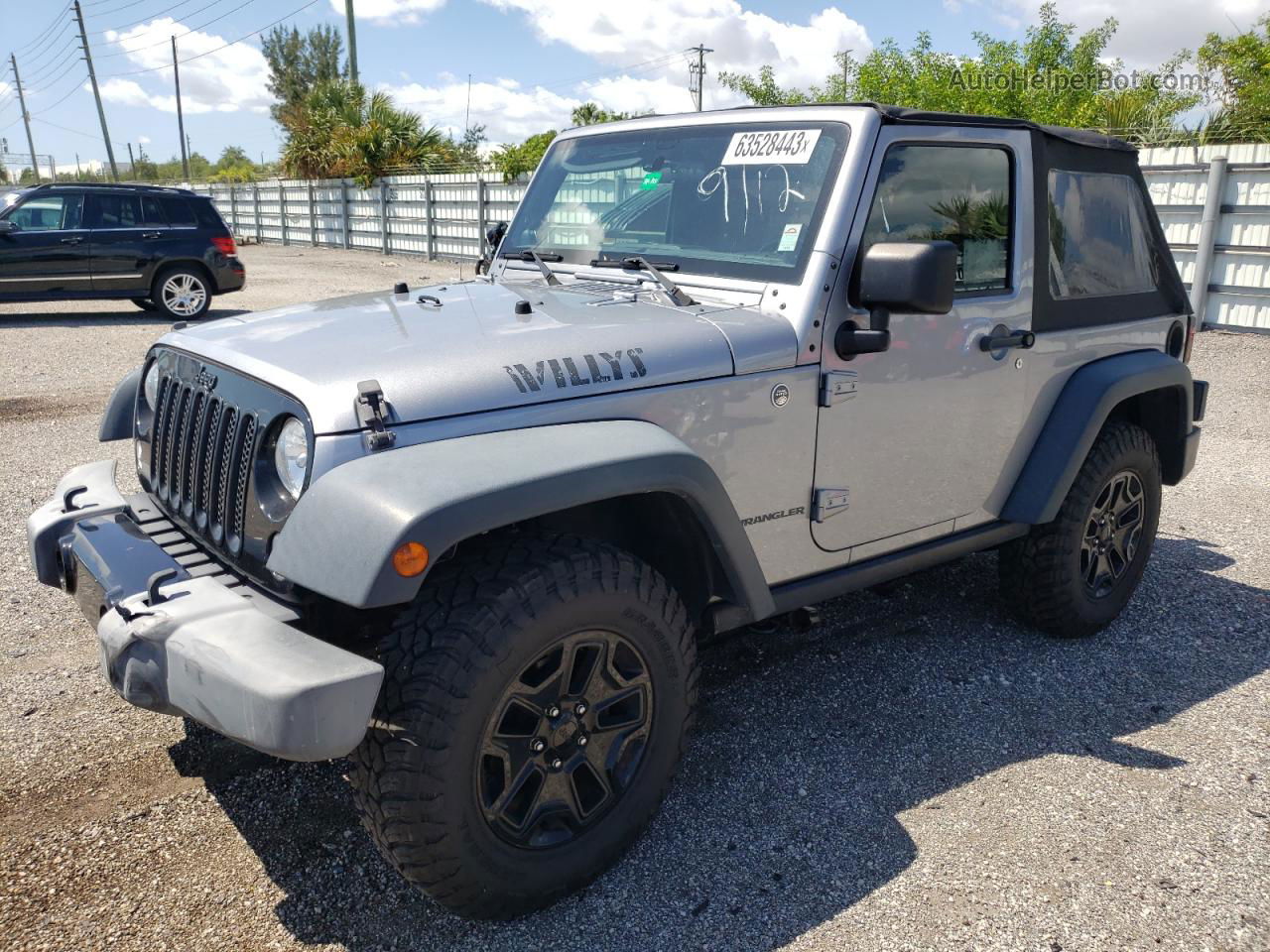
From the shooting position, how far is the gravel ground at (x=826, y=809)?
2.52m

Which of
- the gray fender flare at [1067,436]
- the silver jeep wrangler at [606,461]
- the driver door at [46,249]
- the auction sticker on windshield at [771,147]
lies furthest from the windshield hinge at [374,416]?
the driver door at [46,249]

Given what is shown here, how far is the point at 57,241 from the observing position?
12305 millimetres

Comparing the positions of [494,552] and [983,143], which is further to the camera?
[983,143]

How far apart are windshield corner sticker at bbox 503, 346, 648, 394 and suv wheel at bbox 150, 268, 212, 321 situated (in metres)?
12.2

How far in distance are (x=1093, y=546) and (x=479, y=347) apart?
2.78 m

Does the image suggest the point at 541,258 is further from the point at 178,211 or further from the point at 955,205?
the point at 178,211

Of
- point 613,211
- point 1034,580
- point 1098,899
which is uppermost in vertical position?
point 613,211

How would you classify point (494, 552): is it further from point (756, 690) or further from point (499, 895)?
point (756, 690)

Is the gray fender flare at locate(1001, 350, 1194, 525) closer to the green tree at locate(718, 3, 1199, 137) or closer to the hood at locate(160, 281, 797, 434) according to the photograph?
the hood at locate(160, 281, 797, 434)

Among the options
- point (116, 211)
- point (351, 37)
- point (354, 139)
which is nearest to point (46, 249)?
point (116, 211)

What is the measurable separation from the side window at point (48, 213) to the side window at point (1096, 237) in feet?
40.1

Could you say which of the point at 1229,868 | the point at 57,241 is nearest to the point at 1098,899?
the point at 1229,868

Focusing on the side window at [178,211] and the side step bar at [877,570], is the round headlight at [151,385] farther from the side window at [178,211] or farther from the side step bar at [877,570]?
the side window at [178,211]

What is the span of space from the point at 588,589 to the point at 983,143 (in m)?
2.23
